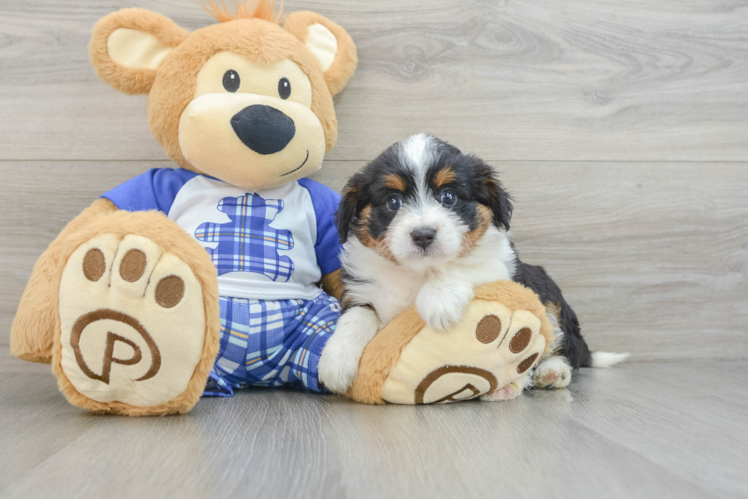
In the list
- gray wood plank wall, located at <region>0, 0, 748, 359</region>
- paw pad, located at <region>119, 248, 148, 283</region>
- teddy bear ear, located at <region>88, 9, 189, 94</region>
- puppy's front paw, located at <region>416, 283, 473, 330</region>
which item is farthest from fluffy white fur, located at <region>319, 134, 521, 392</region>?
teddy bear ear, located at <region>88, 9, 189, 94</region>

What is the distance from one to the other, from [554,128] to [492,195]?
0.86 m

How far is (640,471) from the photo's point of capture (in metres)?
0.96

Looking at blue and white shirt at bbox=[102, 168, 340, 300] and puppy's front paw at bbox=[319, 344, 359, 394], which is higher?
blue and white shirt at bbox=[102, 168, 340, 300]

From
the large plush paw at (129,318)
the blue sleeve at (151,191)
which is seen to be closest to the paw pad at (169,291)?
the large plush paw at (129,318)

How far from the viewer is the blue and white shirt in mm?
1677

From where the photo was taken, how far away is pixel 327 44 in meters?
1.94

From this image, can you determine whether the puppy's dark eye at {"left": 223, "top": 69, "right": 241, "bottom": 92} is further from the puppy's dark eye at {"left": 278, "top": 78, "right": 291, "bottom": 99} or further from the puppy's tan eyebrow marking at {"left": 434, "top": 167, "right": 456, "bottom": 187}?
the puppy's tan eyebrow marking at {"left": 434, "top": 167, "right": 456, "bottom": 187}

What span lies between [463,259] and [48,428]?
3.57ft

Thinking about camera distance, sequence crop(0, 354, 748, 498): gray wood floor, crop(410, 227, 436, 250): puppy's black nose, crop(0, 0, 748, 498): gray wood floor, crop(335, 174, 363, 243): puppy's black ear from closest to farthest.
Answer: crop(0, 354, 748, 498): gray wood floor
crop(410, 227, 436, 250): puppy's black nose
crop(335, 174, 363, 243): puppy's black ear
crop(0, 0, 748, 498): gray wood floor

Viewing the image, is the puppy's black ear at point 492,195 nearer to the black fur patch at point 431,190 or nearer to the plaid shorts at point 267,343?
the black fur patch at point 431,190

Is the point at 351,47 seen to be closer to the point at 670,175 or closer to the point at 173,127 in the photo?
the point at 173,127

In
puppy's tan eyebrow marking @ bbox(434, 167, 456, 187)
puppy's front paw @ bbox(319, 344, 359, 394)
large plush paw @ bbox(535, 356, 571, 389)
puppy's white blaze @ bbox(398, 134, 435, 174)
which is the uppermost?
puppy's white blaze @ bbox(398, 134, 435, 174)

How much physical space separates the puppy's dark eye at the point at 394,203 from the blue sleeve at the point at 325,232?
1.29 ft

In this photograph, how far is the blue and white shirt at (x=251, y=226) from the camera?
1677 mm
